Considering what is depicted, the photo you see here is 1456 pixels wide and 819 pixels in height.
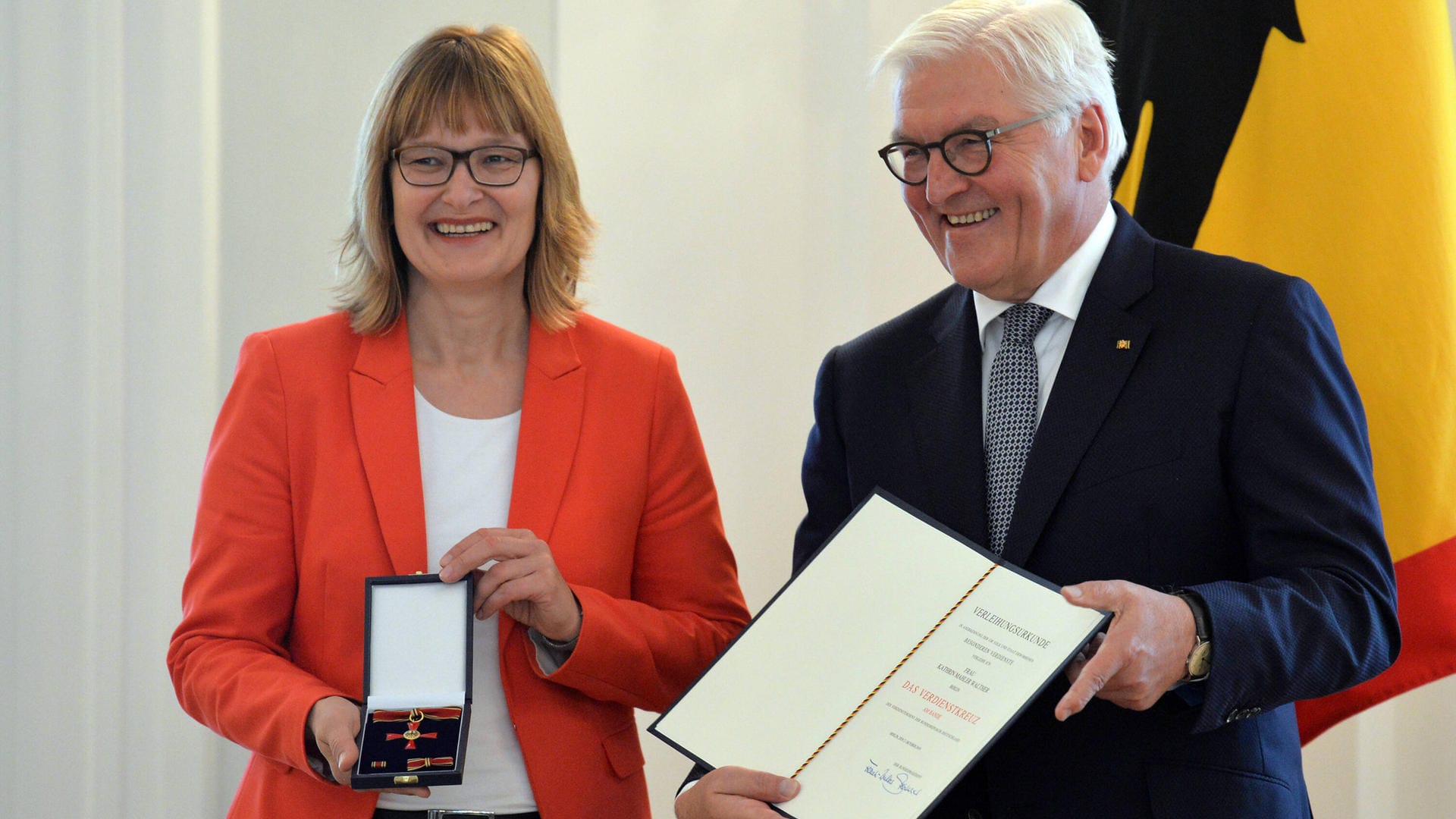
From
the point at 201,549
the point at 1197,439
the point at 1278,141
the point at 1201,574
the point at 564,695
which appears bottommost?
the point at 564,695

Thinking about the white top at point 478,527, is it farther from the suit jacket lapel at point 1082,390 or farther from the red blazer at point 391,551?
the suit jacket lapel at point 1082,390

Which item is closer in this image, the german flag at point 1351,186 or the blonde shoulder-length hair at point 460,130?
the blonde shoulder-length hair at point 460,130

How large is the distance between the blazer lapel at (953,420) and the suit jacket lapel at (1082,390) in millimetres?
95

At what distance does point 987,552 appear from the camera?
1.78 metres

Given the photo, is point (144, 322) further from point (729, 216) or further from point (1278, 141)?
point (1278, 141)

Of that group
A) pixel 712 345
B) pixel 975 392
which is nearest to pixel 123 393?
pixel 712 345

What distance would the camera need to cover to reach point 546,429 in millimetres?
2324

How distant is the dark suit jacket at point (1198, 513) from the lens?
70.1 inches

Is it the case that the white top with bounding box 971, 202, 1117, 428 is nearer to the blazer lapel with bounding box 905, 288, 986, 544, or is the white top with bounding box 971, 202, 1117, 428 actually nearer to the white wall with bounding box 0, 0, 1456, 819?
the blazer lapel with bounding box 905, 288, 986, 544

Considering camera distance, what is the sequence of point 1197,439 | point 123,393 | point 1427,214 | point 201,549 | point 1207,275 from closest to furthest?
1. point 1197,439
2. point 1207,275
3. point 201,549
4. point 1427,214
5. point 123,393

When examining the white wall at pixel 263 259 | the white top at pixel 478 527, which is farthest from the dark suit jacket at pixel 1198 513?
the white wall at pixel 263 259

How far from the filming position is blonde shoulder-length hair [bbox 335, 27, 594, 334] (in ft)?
7.61

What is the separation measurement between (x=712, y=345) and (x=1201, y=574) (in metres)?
1.88
